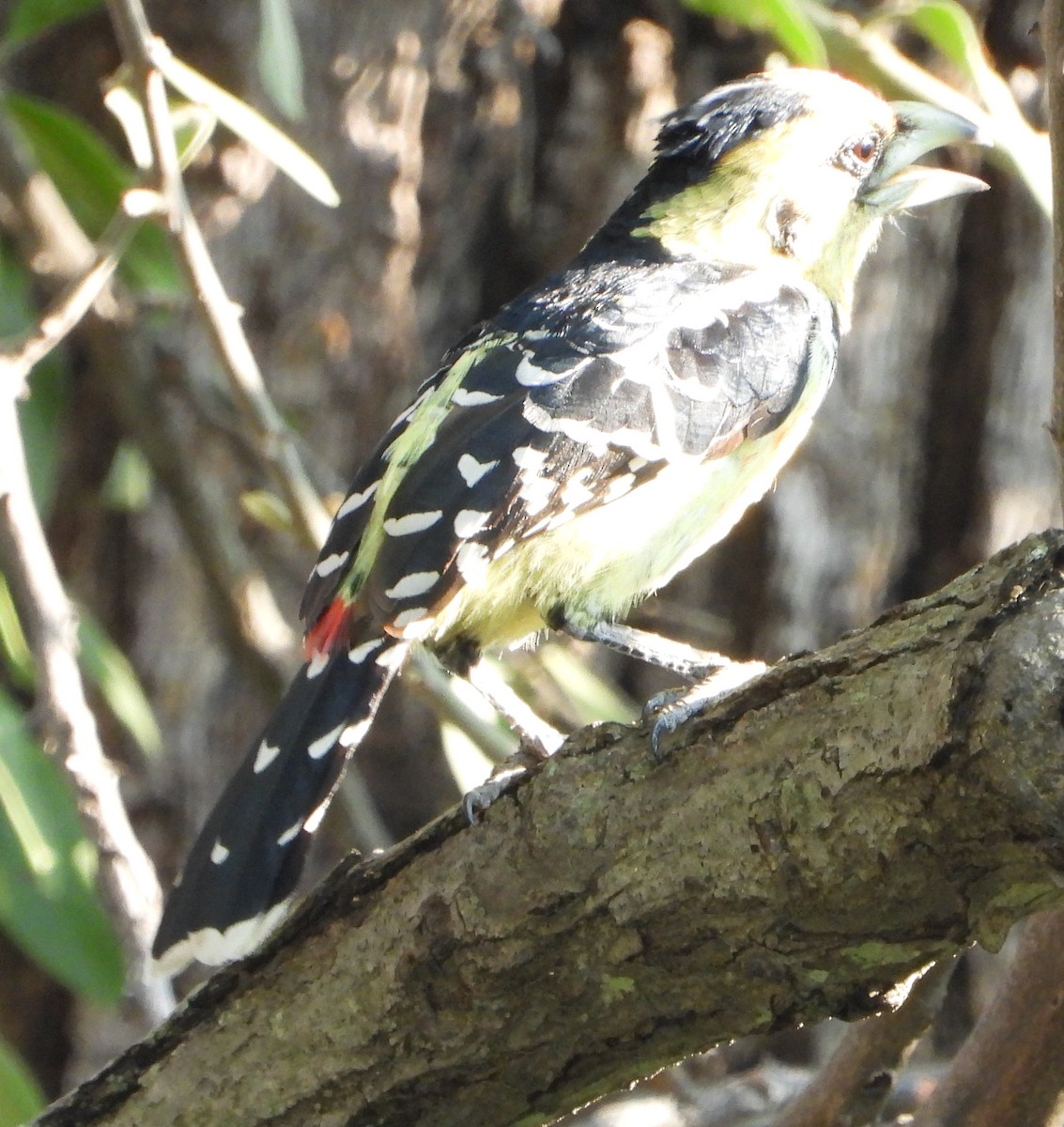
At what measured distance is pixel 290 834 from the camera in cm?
218

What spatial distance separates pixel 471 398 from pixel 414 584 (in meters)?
0.39

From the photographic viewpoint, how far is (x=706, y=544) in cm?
265

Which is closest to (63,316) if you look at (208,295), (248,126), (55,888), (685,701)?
(208,295)

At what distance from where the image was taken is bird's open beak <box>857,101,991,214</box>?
2.90 metres

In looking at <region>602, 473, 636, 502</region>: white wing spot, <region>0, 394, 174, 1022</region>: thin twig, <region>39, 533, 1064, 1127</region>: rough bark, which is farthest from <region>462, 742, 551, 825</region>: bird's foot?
<region>0, 394, 174, 1022</region>: thin twig

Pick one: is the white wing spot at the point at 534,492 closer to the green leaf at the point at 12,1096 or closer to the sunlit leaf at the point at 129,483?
the green leaf at the point at 12,1096

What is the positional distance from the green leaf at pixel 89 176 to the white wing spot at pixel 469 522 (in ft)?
4.17

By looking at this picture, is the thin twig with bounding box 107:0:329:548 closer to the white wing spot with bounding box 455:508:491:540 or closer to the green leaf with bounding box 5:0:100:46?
the green leaf with bounding box 5:0:100:46

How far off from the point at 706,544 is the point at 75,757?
1.03m

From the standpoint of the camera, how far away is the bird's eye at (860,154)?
2986 millimetres

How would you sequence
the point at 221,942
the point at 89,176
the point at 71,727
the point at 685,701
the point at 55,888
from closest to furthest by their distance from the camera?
the point at 685,701 → the point at 221,942 → the point at 71,727 → the point at 55,888 → the point at 89,176

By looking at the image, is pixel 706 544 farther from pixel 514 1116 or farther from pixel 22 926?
pixel 22 926

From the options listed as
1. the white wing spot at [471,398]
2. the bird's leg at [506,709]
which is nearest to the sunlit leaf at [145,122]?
the white wing spot at [471,398]

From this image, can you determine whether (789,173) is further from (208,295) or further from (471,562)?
(471,562)
